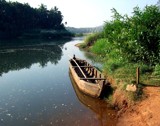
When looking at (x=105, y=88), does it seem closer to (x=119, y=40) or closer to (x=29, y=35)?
(x=119, y=40)

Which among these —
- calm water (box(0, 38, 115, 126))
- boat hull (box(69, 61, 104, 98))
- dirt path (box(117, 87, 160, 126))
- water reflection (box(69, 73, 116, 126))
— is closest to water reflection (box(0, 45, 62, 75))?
calm water (box(0, 38, 115, 126))

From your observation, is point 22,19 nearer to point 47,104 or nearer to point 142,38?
point 142,38

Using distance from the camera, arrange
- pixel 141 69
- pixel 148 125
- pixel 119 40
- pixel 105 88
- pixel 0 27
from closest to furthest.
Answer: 1. pixel 148 125
2. pixel 105 88
3. pixel 141 69
4. pixel 119 40
5. pixel 0 27

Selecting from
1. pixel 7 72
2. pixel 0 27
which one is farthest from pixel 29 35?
pixel 7 72

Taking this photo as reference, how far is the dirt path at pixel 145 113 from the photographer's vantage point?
10.7 meters

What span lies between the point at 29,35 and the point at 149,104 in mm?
74171

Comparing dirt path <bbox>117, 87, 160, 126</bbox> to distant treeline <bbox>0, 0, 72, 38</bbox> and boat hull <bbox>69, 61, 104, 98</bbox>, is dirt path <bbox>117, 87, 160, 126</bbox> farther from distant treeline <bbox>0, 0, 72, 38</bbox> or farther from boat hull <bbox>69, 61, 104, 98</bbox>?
distant treeline <bbox>0, 0, 72, 38</bbox>

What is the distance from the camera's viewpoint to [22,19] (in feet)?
287

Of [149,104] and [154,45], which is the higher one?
[154,45]

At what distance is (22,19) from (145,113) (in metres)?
80.7

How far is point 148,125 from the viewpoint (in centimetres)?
1037

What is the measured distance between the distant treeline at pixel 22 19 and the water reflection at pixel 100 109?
61.5 metres

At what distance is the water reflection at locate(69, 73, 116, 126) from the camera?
480 inches

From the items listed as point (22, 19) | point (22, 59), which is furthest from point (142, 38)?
point (22, 19)
